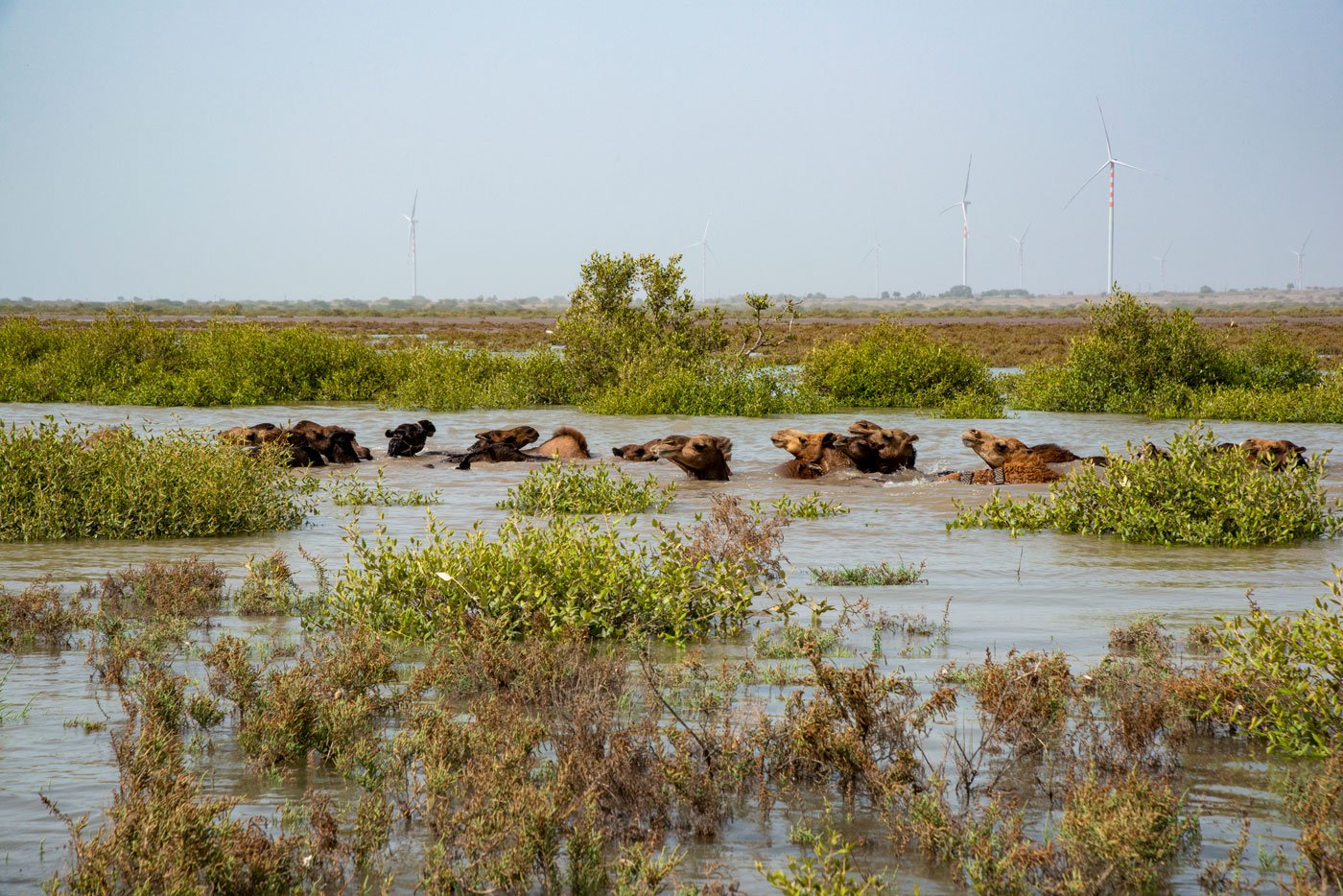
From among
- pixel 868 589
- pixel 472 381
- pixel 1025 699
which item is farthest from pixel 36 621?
pixel 472 381

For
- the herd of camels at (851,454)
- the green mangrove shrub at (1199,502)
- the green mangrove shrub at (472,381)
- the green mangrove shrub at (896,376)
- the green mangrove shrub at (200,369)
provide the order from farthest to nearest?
1. the green mangrove shrub at (200,369)
2. the green mangrove shrub at (896,376)
3. the green mangrove shrub at (472,381)
4. the herd of camels at (851,454)
5. the green mangrove shrub at (1199,502)

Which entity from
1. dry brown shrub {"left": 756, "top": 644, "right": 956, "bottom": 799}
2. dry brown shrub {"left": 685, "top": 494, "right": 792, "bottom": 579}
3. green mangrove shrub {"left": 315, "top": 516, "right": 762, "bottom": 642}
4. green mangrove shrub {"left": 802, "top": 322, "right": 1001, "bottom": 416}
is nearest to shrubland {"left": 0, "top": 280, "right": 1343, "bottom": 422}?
green mangrove shrub {"left": 802, "top": 322, "right": 1001, "bottom": 416}

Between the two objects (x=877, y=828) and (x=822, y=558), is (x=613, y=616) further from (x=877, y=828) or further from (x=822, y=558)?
(x=822, y=558)

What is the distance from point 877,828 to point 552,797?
1169 millimetres

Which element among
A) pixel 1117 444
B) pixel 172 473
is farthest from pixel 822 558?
pixel 1117 444

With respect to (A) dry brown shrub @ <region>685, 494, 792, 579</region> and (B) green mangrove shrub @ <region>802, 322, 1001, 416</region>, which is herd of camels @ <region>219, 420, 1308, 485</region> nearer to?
(A) dry brown shrub @ <region>685, 494, 792, 579</region>

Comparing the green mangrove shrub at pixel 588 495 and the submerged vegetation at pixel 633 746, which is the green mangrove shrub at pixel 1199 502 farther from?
the submerged vegetation at pixel 633 746

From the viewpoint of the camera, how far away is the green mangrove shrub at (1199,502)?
10.5 m

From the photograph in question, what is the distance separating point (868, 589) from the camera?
8.84 meters

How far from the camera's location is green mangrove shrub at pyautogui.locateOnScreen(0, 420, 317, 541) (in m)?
10.8

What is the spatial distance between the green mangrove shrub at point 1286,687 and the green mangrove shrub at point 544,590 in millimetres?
2537

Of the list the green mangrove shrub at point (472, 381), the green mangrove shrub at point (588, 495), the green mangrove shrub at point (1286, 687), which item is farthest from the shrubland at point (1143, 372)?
the green mangrove shrub at point (1286, 687)

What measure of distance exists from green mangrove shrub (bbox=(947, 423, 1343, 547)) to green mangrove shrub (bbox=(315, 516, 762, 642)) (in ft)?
16.3

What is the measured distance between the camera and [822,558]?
1021 cm
